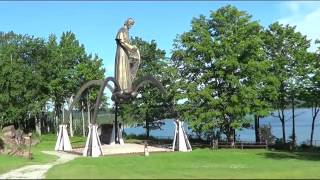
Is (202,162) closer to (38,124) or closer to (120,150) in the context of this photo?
(120,150)

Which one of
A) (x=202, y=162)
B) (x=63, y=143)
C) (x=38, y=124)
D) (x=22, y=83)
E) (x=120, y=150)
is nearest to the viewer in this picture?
(x=202, y=162)

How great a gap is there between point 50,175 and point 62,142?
29002mm

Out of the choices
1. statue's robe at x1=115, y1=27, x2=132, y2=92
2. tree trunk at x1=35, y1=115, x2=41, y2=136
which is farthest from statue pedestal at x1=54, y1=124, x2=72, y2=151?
tree trunk at x1=35, y1=115, x2=41, y2=136

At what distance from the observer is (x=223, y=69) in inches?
2207

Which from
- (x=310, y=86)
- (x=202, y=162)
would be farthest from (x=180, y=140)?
(x=310, y=86)

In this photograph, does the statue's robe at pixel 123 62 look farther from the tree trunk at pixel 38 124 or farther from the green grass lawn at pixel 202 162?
the tree trunk at pixel 38 124

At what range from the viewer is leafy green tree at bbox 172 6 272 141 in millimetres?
55094

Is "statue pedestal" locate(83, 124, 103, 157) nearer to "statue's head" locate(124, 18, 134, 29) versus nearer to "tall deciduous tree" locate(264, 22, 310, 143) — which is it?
"statue's head" locate(124, 18, 134, 29)

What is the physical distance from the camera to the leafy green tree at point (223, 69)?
5509cm

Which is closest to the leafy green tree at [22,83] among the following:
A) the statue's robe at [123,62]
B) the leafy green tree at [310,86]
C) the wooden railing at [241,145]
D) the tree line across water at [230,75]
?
the tree line across water at [230,75]

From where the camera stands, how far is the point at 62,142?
52.2 meters

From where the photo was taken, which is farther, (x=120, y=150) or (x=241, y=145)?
(x=241, y=145)

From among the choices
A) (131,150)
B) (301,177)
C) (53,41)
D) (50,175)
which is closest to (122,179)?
(50,175)

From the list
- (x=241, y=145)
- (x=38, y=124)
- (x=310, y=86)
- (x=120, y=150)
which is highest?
(x=310, y=86)
